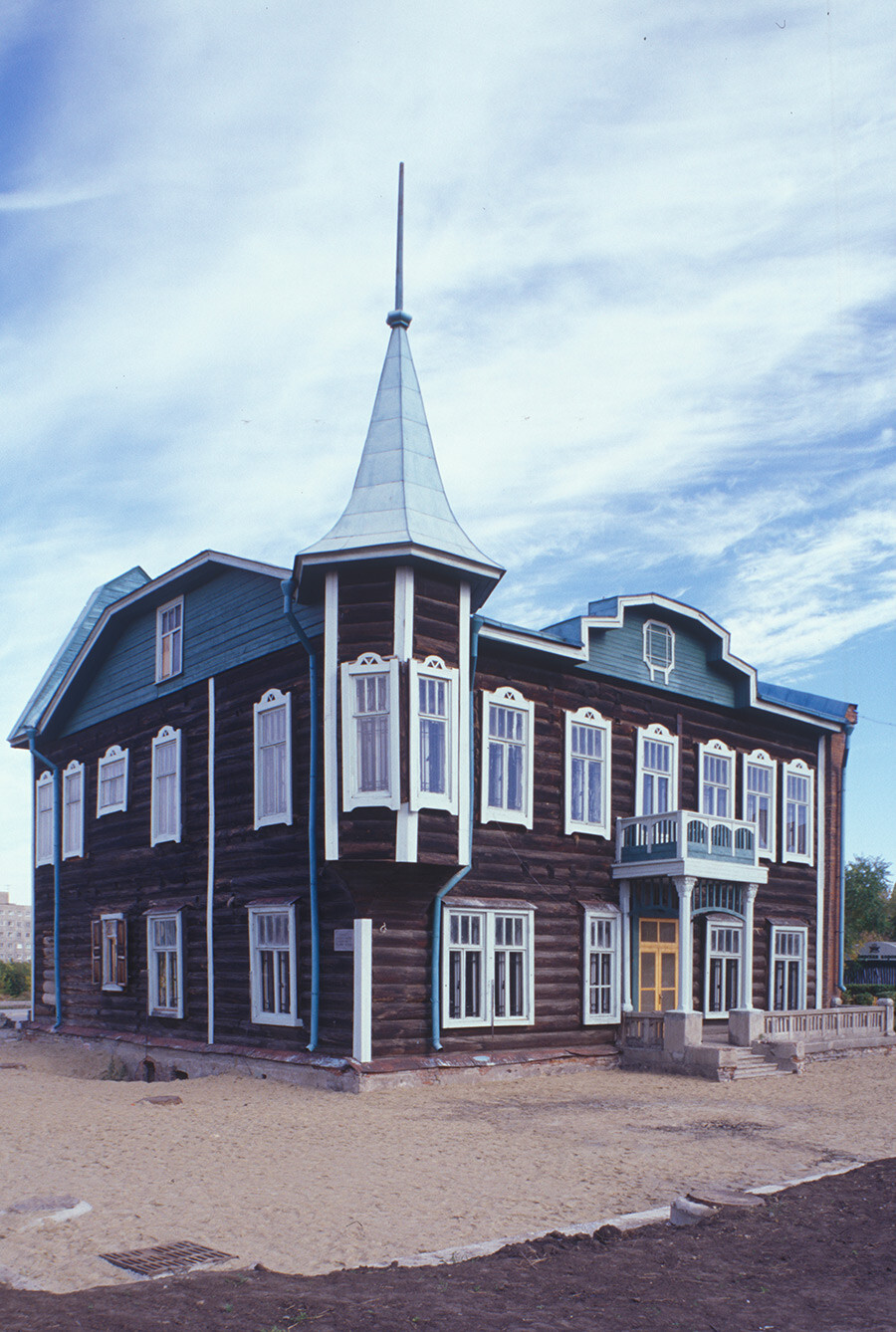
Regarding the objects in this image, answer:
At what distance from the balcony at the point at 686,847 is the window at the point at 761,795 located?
2.84 metres

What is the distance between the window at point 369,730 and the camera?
17828 mm

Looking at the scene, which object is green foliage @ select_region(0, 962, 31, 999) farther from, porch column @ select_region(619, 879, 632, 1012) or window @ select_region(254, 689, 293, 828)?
porch column @ select_region(619, 879, 632, 1012)

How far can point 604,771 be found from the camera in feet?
73.9

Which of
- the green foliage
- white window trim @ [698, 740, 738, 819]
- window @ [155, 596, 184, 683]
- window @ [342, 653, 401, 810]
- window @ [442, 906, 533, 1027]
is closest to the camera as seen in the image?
window @ [342, 653, 401, 810]

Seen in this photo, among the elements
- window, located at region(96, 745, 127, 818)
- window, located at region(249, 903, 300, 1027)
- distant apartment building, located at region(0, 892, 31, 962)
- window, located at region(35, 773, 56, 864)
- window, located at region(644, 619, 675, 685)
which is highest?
window, located at region(644, 619, 675, 685)

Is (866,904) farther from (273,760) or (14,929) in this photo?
(14,929)

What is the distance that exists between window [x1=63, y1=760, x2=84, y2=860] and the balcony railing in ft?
43.0

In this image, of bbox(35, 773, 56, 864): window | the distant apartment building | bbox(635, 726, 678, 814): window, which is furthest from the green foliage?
the distant apartment building

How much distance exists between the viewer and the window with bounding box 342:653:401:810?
17.8 m

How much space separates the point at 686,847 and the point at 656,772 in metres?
2.93

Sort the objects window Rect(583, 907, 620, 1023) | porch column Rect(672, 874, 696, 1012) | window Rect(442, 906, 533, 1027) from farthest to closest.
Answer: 1. window Rect(583, 907, 620, 1023)
2. porch column Rect(672, 874, 696, 1012)
3. window Rect(442, 906, 533, 1027)

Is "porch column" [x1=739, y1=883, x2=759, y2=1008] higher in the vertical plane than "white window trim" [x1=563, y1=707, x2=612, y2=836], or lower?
lower

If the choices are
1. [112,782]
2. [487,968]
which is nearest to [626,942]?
[487,968]

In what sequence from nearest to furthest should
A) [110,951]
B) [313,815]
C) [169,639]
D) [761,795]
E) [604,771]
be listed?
[313,815], [604,771], [169,639], [110,951], [761,795]
